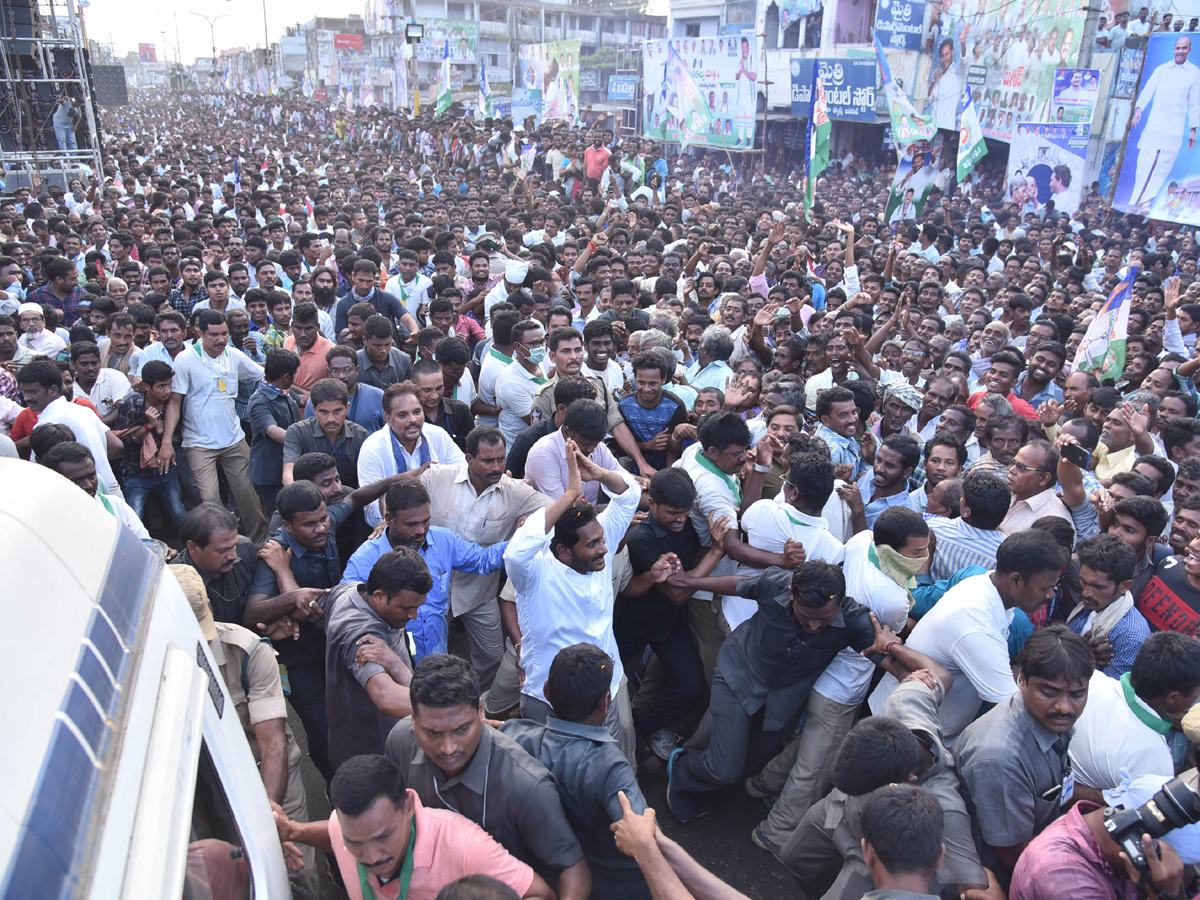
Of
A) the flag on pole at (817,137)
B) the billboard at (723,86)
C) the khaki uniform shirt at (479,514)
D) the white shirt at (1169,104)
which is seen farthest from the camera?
the billboard at (723,86)

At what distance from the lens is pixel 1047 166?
15.9m

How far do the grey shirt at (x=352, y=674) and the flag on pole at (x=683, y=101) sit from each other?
1918 centimetres

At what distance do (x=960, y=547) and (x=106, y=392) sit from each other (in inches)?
210

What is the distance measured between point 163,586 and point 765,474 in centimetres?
307

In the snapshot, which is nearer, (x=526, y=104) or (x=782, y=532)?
(x=782, y=532)

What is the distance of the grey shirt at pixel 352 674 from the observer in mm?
2963

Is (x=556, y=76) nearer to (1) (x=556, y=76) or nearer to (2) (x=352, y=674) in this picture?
Result: (1) (x=556, y=76)

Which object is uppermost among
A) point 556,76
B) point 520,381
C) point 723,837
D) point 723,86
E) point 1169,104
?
point 556,76

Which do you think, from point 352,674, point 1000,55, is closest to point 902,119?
point 1000,55

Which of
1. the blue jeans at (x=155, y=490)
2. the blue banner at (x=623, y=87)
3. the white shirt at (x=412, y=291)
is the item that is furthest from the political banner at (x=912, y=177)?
the blue banner at (x=623, y=87)

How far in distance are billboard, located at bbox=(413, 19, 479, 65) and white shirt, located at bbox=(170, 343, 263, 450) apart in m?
45.0

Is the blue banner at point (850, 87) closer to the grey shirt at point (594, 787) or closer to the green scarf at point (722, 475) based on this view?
the green scarf at point (722, 475)

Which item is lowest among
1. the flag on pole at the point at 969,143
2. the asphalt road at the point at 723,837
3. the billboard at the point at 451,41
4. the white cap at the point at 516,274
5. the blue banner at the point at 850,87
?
the asphalt road at the point at 723,837

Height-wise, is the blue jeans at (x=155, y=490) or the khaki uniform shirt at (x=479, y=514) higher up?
the khaki uniform shirt at (x=479, y=514)
